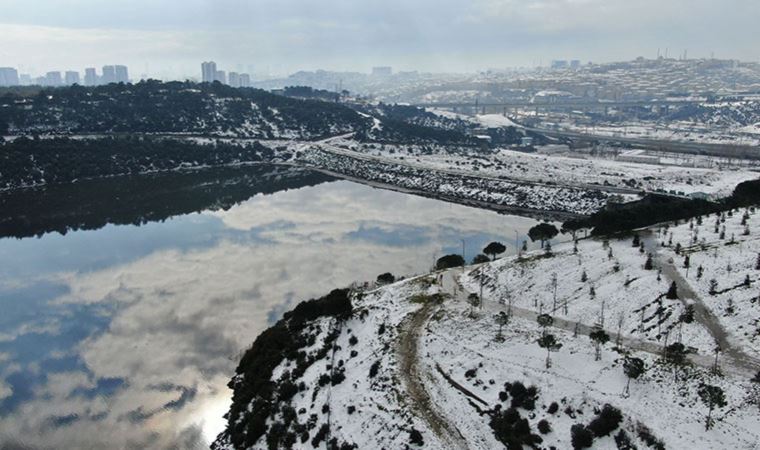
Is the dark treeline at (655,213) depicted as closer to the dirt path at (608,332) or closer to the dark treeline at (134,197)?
the dirt path at (608,332)

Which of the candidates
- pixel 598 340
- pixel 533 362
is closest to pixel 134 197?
pixel 533 362

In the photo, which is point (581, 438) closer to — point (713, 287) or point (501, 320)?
point (501, 320)

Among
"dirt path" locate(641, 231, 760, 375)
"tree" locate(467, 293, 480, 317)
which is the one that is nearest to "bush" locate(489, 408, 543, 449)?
"tree" locate(467, 293, 480, 317)

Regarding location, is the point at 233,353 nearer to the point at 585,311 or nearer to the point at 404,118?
the point at 585,311

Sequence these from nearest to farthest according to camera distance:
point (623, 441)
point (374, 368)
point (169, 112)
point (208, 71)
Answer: point (623, 441) → point (374, 368) → point (169, 112) → point (208, 71)

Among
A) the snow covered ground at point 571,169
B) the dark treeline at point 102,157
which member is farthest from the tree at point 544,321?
the dark treeline at point 102,157

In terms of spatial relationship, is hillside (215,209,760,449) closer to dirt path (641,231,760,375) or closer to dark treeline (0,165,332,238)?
dirt path (641,231,760,375)
